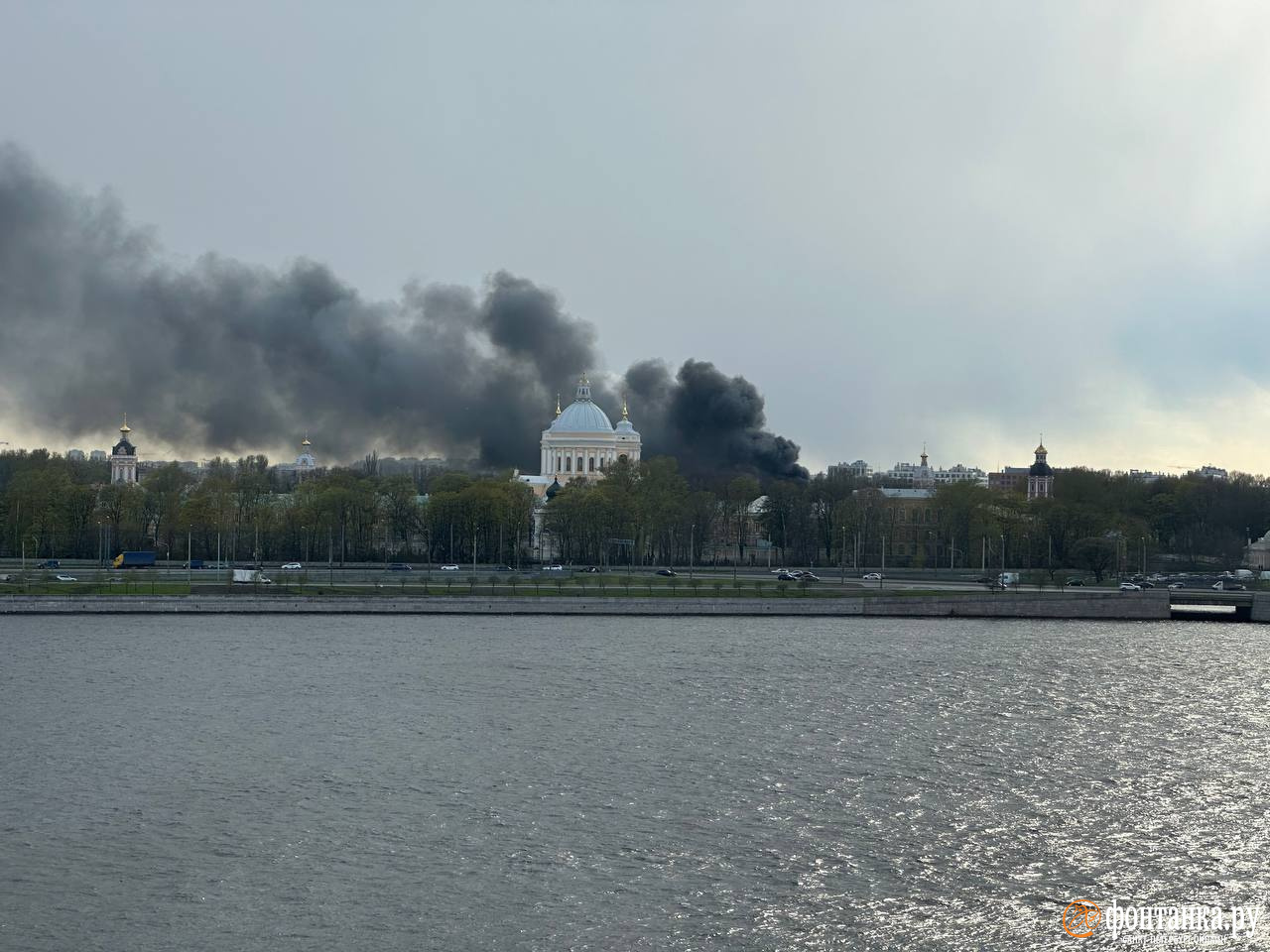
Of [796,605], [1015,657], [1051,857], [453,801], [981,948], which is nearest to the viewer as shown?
[981,948]

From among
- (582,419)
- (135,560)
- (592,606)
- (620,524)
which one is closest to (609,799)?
(592,606)

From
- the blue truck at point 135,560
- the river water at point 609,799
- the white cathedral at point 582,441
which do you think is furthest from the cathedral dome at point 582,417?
the river water at point 609,799

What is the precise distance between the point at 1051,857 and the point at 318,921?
9.67 m

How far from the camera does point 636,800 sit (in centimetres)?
2306

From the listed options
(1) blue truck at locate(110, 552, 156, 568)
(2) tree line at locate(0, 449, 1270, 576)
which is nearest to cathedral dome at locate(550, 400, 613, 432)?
(2) tree line at locate(0, 449, 1270, 576)

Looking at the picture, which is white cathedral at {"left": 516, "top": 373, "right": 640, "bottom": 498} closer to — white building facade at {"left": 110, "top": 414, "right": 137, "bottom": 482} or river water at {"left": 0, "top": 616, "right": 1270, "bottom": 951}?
white building facade at {"left": 110, "top": 414, "right": 137, "bottom": 482}

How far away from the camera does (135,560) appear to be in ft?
245

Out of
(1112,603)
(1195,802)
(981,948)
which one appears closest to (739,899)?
(981,948)

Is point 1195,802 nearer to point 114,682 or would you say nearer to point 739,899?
point 739,899

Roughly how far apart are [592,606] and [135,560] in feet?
95.6

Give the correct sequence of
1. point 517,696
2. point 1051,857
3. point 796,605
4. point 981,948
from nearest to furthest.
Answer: point 981,948 → point 1051,857 → point 517,696 → point 796,605

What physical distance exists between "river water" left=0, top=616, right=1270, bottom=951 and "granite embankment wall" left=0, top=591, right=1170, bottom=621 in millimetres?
12279

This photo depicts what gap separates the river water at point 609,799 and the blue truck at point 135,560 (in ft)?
106

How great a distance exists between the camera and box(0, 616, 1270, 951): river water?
56.7 ft
